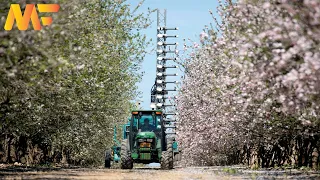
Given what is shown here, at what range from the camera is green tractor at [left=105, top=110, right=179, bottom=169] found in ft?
113

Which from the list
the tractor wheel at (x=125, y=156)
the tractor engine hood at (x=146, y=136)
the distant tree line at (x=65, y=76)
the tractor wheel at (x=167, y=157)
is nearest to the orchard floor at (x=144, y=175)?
the distant tree line at (x=65, y=76)

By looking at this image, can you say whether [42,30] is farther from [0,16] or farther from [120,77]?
[120,77]

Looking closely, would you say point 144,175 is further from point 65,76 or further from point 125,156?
point 125,156

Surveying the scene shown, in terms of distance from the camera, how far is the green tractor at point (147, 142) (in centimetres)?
3459

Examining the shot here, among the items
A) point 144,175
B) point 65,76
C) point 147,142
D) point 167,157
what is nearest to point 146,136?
point 147,142

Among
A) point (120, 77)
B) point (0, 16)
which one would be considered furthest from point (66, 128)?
point (0, 16)

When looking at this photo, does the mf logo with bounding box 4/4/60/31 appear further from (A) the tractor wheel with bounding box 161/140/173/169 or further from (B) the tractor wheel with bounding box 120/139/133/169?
(A) the tractor wheel with bounding box 161/140/173/169

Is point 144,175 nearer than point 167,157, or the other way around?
point 144,175

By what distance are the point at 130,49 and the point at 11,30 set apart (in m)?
21.7

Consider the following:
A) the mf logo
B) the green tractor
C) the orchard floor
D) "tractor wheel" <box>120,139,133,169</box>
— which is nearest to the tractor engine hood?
the green tractor

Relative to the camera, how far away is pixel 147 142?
3506cm

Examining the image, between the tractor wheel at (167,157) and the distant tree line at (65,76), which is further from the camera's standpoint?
the tractor wheel at (167,157)

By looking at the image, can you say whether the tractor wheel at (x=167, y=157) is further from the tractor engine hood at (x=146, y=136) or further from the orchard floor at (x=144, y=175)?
the orchard floor at (x=144, y=175)

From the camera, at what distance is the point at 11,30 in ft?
53.7
